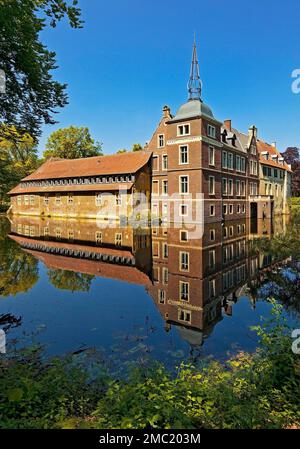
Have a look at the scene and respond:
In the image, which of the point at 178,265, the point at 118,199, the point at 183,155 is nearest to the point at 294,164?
the point at 183,155

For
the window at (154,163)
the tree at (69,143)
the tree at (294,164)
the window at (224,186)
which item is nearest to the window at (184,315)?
the window at (224,186)

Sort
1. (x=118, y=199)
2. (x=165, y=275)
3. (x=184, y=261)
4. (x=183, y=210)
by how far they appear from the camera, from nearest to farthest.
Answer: (x=165, y=275)
(x=184, y=261)
(x=183, y=210)
(x=118, y=199)

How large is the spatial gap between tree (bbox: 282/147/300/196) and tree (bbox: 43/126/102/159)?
4987cm

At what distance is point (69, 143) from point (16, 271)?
176 ft

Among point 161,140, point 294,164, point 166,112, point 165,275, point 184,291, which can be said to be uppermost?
point 166,112

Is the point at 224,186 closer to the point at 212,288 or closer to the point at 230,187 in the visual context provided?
the point at 230,187

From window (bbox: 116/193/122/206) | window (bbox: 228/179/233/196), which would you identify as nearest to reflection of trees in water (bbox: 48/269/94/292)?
window (bbox: 116/193/122/206)

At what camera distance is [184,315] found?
303 inches

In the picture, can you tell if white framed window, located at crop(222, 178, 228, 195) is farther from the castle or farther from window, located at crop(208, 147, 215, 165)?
window, located at crop(208, 147, 215, 165)

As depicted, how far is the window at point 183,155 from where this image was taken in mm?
28597

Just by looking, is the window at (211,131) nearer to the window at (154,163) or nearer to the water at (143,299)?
the window at (154,163)

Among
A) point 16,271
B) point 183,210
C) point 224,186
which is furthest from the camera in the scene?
point 224,186

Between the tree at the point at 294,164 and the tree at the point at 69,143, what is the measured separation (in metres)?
49.9

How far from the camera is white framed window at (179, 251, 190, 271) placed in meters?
12.5
